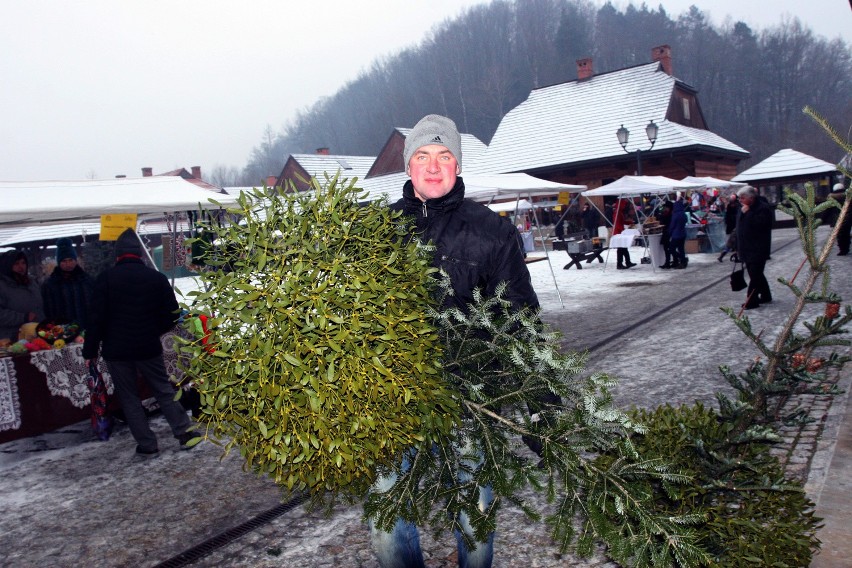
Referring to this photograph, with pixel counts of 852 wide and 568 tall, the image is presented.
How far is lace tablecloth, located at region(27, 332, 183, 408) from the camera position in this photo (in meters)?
6.63

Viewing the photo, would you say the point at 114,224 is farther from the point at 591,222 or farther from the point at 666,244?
the point at 591,222

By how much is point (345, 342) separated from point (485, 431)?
63cm

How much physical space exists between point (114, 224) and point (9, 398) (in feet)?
7.53

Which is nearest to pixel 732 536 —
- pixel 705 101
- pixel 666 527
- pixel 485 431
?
pixel 666 527

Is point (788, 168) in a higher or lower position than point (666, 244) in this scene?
higher

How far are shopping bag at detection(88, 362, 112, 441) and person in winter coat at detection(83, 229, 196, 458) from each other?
52cm

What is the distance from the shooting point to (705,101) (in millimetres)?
71312

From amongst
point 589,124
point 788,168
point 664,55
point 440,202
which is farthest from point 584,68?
point 440,202

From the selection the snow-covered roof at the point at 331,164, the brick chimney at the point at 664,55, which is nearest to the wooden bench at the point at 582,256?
the brick chimney at the point at 664,55

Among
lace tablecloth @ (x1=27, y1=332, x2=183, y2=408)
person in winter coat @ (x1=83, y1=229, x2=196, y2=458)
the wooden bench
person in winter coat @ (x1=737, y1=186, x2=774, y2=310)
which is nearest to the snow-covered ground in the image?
the wooden bench

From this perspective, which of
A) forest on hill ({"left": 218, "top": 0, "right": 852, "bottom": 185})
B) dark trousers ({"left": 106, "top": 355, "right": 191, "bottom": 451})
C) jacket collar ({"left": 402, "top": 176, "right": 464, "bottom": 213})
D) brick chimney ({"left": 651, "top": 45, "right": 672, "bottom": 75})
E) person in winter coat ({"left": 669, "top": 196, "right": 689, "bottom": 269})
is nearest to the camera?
jacket collar ({"left": 402, "top": 176, "right": 464, "bottom": 213})

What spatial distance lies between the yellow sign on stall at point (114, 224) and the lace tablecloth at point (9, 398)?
187 cm

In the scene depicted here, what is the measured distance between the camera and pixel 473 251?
2541 millimetres

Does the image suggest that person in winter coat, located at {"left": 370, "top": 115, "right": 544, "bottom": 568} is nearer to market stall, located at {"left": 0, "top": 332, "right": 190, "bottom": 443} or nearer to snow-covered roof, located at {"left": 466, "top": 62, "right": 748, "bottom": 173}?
market stall, located at {"left": 0, "top": 332, "right": 190, "bottom": 443}
